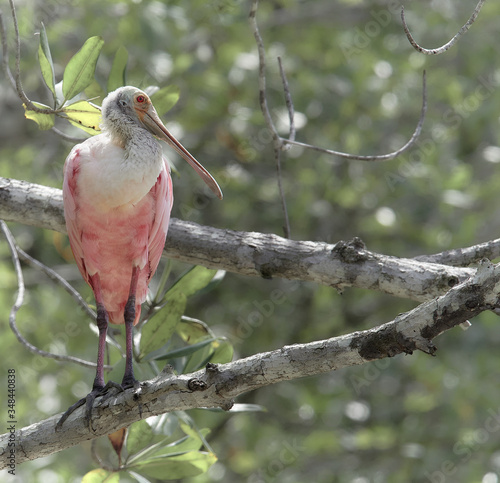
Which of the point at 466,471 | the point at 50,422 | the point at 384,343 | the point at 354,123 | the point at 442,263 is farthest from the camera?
the point at 354,123

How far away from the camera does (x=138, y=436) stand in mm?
3127

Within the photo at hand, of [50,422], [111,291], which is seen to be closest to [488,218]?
[111,291]

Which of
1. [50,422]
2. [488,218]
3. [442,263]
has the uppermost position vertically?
[442,263]

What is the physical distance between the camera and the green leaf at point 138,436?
3.11m

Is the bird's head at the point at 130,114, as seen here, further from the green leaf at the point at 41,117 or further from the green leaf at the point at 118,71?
the green leaf at the point at 118,71

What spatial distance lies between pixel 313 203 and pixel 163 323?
2883mm

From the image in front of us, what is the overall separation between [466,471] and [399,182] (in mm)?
2270

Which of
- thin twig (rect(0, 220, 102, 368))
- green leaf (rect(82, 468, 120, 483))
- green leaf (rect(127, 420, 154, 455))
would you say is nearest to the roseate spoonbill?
thin twig (rect(0, 220, 102, 368))

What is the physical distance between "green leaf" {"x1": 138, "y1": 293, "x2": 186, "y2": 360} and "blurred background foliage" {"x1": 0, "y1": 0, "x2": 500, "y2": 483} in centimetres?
220

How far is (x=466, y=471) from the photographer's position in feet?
17.8

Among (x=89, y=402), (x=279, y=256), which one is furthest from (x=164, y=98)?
(x=89, y=402)

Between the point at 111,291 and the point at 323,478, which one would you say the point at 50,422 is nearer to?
the point at 111,291

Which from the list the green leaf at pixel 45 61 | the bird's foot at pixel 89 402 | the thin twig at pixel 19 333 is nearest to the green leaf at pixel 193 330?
the thin twig at pixel 19 333

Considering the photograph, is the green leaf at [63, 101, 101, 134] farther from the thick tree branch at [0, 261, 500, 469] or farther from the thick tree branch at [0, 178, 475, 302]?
the thick tree branch at [0, 261, 500, 469]
